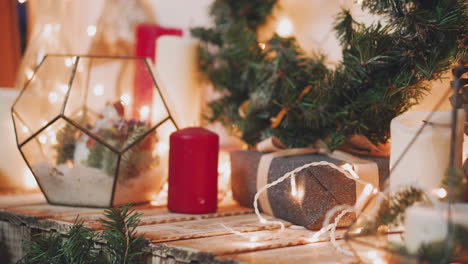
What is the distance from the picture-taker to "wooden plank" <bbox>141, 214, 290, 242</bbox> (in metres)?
0.74

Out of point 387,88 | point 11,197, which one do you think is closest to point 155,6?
point 11,197

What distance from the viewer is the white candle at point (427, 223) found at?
547 mm

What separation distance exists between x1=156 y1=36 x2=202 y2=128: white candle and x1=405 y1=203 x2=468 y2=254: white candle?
71cm

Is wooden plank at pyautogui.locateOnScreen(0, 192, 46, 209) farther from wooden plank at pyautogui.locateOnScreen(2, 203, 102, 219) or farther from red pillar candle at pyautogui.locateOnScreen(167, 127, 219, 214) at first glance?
red pillar candle at pyautogui.locateOnScreen(167, 127, 219, 214)

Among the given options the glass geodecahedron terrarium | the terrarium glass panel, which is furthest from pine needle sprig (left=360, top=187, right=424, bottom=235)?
the terrarium glass panel

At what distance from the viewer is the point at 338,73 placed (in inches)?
34.5

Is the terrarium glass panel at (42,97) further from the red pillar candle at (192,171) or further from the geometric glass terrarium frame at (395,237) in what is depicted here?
the geometric glass terrarium frame at (395,237)

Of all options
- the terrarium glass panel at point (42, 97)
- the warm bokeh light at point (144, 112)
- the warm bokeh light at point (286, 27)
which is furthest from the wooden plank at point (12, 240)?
the warm bokeh light at point (286, 27)

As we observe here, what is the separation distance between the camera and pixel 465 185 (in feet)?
1.83

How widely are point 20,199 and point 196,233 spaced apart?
0.45 m

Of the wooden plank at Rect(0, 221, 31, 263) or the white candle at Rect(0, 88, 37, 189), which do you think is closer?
the wooden plank at Rect(0, 221, 31, 263)

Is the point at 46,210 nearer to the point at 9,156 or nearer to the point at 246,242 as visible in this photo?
the point at 9,156

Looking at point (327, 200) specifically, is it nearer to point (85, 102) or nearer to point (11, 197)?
point (85, 102)

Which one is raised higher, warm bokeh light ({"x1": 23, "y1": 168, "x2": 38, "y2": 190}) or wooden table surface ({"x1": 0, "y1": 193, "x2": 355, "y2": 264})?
warm bokeh light ({"x1": 23, "y1": 168, "x2": 38, "y2": 190})
